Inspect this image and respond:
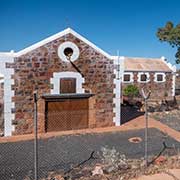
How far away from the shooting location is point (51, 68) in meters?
12.5

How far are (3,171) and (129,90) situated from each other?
2036 centimetres

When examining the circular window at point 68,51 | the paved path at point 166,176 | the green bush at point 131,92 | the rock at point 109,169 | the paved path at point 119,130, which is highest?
the circular window at point 68,51

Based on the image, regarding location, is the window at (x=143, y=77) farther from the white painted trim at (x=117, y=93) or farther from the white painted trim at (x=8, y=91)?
the white painted trim at (x=8, y=91)

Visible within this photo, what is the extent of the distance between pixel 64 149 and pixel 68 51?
5.42 metres

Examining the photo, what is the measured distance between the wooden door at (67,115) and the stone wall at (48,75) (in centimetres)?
52

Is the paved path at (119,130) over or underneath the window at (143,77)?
underneath

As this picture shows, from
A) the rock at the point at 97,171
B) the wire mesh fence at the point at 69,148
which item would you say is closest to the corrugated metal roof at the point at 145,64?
the wire mesh fence at the point at 69,148

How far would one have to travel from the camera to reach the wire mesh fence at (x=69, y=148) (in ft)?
26.8

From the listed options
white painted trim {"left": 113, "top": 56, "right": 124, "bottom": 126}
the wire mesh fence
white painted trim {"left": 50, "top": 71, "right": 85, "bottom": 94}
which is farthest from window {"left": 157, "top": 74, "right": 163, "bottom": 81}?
white painted trim {"left": 50, "top": 71, "right": 85, "bottom": 94}

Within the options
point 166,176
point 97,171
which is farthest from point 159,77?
point 97,171

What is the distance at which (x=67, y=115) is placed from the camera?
13.1m

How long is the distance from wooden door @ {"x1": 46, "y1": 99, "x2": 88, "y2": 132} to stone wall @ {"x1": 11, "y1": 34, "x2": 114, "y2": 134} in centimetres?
52

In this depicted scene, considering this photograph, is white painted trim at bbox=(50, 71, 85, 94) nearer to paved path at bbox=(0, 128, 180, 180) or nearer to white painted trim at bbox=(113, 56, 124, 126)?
white painted trim at bbox=(113, 56, 124, 126)

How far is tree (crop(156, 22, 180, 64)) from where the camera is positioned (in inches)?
776
